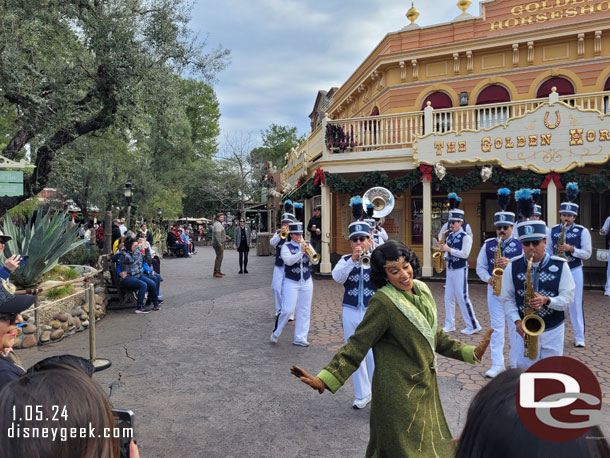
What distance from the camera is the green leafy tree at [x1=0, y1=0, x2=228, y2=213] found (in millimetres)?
9412

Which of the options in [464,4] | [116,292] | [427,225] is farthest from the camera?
[464,4]

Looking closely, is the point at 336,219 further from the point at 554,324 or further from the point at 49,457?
the point at 49,457

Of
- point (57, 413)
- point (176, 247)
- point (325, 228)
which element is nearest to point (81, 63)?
point (325, 228)

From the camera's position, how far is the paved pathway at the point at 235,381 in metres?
4.08

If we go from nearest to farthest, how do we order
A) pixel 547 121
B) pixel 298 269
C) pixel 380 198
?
pixel 298 269
pixel 380 198
pixel 547 121

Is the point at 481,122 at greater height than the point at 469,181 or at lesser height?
greater

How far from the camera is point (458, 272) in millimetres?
7715

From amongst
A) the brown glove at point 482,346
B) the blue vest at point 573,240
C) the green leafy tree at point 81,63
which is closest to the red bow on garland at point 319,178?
the green leafy tree at point 81,63

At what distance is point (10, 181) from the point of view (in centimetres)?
761

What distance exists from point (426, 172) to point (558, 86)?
18.8 feet

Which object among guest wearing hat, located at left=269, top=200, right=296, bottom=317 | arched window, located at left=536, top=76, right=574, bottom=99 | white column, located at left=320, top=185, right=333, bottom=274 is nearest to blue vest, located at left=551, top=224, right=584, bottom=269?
guest wearing hat, located at left=269, top=200, right=296, bottom=317

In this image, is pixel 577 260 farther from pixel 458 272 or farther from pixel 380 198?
pixel 380 198

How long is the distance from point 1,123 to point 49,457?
65.3 feet

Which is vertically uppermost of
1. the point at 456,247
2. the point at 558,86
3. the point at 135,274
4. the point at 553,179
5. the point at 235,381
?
the point at 558,86
